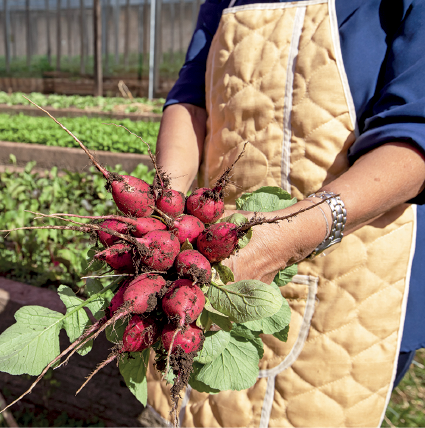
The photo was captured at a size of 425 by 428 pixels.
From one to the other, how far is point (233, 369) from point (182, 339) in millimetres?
340

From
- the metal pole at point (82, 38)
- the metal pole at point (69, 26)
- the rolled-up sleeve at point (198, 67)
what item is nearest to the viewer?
the rolled-up sleeve at point (198, 67)

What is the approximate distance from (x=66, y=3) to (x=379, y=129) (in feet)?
35.6

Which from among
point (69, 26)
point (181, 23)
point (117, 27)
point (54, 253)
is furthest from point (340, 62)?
point (69, 26)

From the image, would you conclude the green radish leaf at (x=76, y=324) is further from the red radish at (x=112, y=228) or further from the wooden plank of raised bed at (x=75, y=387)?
the wooden plank of raised bed at (x=75, y=387)

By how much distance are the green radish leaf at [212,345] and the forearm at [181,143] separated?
55 cm

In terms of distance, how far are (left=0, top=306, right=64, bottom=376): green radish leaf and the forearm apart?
24.3 inches

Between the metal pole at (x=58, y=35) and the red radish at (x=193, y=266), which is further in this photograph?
the metal pole at (x=58, y=35)

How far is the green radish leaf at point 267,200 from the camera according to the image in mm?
1182

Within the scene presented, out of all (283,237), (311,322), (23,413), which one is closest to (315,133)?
(283,237)

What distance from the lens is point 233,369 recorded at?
1.16 meters

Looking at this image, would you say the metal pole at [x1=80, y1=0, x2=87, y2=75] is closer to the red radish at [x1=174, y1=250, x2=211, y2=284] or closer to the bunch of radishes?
the bunch of radishes

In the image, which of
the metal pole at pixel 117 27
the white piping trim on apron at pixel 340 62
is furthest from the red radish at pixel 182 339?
the metal pole at pixel 117 27

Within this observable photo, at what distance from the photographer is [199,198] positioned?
105cm

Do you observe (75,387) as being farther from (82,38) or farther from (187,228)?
(82,38)
